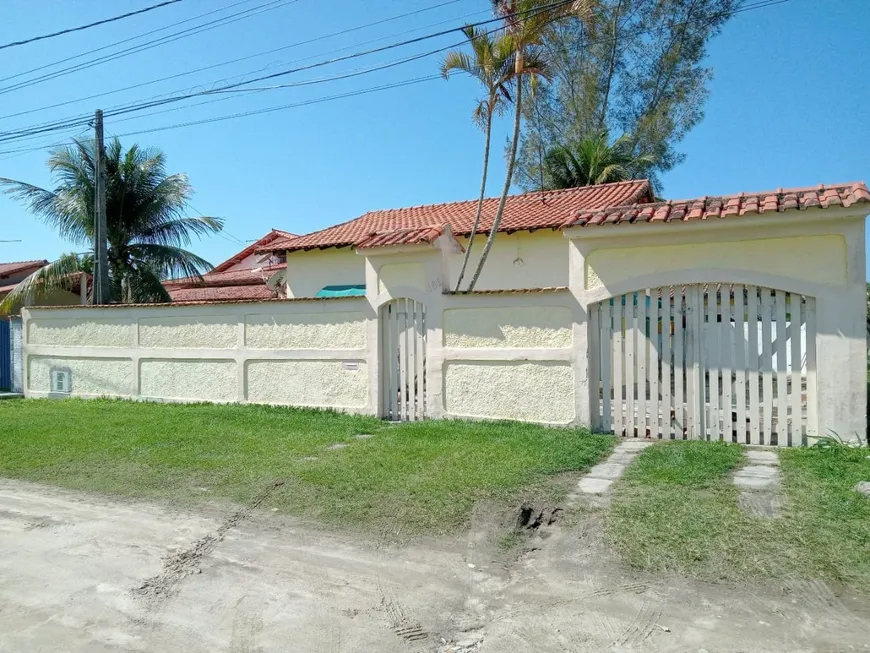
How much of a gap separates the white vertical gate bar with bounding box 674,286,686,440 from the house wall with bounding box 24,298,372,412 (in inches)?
173

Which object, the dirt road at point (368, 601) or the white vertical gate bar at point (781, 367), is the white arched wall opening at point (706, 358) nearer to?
the white vertical gate bar at point (781, 367)

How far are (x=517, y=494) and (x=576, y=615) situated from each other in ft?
6.46

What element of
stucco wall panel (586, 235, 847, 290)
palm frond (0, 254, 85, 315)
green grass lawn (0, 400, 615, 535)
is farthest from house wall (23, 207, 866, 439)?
palm frond (0, 254, 85, 315)

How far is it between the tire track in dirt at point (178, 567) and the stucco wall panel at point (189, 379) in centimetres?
608

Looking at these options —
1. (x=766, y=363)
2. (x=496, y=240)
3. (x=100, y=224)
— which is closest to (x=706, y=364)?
(x=766, y=363)

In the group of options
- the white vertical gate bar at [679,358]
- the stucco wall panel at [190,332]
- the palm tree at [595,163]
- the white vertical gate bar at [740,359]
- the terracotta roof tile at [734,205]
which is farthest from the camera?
the palm tree at [595,163]

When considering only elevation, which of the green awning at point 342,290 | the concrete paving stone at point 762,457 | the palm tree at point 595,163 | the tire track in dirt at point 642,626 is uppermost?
the palm tree at point 595,163

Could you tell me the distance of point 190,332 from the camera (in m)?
11.5

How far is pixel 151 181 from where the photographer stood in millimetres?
17047

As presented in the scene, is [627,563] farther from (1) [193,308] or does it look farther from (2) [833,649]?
(1) [193,308]

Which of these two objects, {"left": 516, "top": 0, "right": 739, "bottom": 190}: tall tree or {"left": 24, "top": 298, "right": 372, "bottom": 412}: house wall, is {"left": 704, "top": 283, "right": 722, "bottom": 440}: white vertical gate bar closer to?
{"left": 24, "top": 298, "right": 372, "bottom": 412}: house wall

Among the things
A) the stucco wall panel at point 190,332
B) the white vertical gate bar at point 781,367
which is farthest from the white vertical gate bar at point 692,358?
the stucco wall panel at point 190,332

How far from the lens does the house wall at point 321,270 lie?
15.2 m

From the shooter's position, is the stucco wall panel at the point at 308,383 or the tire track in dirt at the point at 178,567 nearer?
the tire track in dirt at the point at 178,567
